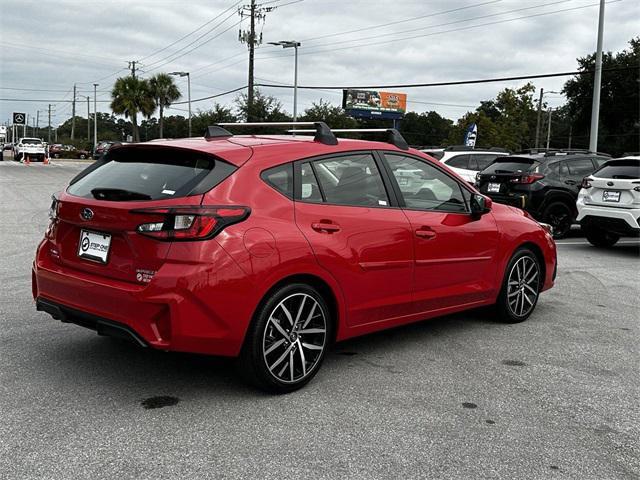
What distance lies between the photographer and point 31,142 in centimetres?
4859

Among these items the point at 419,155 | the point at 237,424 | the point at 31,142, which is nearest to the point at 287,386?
the point at 237,424

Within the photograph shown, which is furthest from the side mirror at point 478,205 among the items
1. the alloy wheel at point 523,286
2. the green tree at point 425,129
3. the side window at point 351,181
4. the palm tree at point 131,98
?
the green tree at point 425,129

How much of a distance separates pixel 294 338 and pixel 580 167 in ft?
34.2

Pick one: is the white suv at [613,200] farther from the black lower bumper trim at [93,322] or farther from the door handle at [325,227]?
the black lower bumper trim at [93,322]

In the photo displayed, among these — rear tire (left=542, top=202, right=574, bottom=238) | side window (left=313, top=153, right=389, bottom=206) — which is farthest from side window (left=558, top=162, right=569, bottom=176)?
side window (left=313, top=153, right=389, bottom=206)

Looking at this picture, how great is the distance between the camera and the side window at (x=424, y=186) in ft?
16.2

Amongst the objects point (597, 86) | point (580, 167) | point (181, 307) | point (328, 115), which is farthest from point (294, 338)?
point (328, 115)

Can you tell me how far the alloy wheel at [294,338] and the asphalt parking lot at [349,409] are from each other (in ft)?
0.55

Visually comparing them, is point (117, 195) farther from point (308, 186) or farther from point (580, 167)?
point (580, 167)

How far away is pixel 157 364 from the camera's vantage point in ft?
14.9

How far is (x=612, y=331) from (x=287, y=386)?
130 inches

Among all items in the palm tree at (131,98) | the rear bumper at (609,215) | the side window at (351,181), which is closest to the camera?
the side window at (351,181)

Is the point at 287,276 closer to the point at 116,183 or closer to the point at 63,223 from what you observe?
the point at 116,183

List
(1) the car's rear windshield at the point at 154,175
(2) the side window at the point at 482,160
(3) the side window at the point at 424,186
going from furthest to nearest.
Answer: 1. (2) the side window at the point at 482,160
2. (3) the side window at the point at 424,186
3. (1) the car's rear windshield at the point at 154,175
